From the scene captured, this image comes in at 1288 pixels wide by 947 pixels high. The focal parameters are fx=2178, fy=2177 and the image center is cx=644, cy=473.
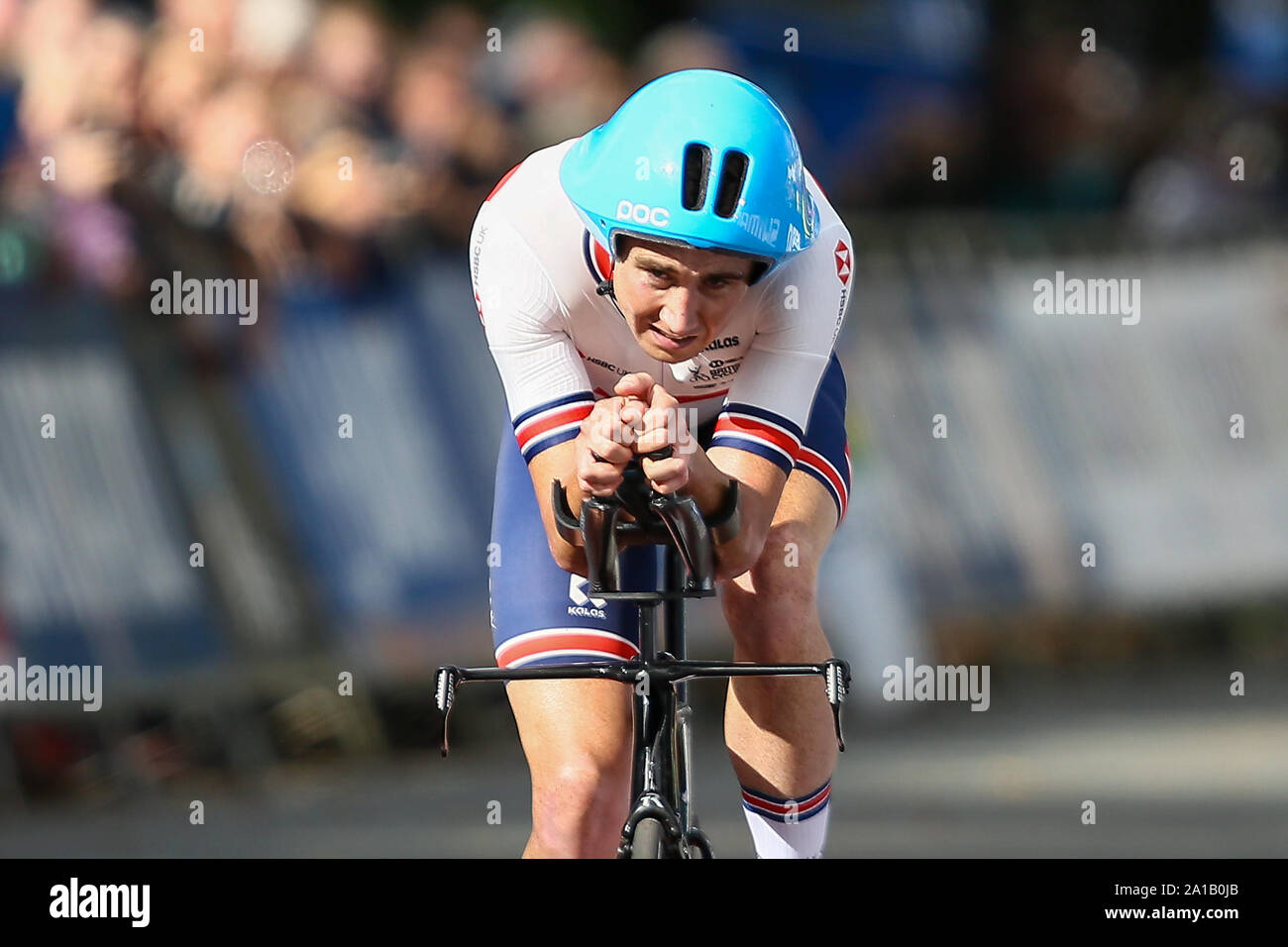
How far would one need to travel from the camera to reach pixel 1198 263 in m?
12.4

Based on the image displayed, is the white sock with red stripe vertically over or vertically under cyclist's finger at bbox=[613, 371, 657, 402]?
under

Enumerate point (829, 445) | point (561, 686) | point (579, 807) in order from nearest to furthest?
point (579, 807) → point (561, 686) → point (829, 445)

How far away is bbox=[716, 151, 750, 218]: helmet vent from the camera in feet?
11.7

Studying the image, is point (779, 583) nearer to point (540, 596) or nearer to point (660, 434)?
point (540, 596)

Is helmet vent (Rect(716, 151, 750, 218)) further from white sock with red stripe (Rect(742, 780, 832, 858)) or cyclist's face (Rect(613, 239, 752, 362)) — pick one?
white sock with red stripe (Rect(742, 780, 832, 858))

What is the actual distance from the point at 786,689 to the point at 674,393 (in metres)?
0.65

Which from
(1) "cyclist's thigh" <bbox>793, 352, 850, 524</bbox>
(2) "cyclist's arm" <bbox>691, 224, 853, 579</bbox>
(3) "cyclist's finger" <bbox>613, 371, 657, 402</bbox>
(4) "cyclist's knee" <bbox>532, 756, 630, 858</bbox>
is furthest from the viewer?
(1) "cyclist's thigh" <bbox>793, 352, 850, 524</bbox>

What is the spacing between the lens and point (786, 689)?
4.33 metres

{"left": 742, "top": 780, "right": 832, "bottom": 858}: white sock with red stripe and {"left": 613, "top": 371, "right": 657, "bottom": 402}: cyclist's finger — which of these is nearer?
{"left": 613, "top": 371, "right": 657, "bottom": 402}: cyclist's finger

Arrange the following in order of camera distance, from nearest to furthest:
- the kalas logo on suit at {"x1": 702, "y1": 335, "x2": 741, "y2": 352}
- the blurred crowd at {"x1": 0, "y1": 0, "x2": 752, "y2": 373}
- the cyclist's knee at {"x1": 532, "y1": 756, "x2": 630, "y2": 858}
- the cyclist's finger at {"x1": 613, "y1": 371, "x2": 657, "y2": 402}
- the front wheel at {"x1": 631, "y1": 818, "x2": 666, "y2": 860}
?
the cyclist's finger at {"x1": 613, "y1": 371, "x2": 657, "y2": 402} → the front wheel at {"x1": 631, "y1": 818, "x2": 666, "y2": 860} → the cyclist's knee at {"x1": 532, "y1": 756, "x2": 630, "y2": 858} → the kalas logo on suit at {"x1": 702, "y1": 335, "x2": 741, "y2": 352} → the blurred crowd at {"x1": 0, "y1": 0, "x2": 752, "y2": 373}

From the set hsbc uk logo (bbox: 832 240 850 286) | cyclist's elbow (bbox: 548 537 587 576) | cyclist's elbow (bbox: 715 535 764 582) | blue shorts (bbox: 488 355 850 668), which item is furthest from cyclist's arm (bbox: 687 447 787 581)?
hsbc uk logo (bbox: 832 240 850 286)

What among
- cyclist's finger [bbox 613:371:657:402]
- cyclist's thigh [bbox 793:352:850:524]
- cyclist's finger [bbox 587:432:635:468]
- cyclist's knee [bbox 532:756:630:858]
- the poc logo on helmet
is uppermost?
the poc logo on helmet

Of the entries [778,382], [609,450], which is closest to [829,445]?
[778,382]

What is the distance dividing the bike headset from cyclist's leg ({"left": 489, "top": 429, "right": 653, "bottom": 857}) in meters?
0.82
